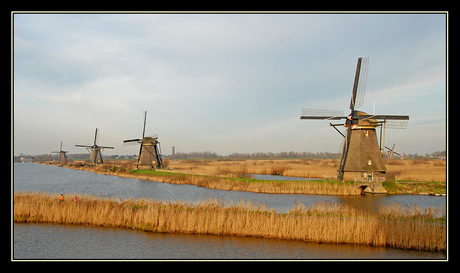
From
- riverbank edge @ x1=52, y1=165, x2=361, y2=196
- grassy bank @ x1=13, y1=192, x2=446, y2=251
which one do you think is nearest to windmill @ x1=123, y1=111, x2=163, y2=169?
riverbank edge @ x1=52, y1=165, x2=361, y2=196

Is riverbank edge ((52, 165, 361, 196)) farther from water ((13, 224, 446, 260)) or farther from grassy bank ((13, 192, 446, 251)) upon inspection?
water ((13, 224, 446, 260))

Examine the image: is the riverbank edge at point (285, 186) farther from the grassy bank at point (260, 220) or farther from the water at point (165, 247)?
the water at point (165, 247)

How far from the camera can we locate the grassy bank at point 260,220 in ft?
33.1

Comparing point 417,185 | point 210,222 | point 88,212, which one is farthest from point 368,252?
point 417,185

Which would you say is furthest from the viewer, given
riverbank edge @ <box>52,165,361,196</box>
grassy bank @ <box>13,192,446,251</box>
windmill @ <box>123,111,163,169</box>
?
windmill @ <box>123,111,163,169</box>

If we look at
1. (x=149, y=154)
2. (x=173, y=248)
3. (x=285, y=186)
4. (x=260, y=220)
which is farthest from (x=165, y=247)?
(x=149, y=154)

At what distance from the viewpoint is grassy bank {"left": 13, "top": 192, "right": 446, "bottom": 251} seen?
1008 cm

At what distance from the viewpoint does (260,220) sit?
11.4m

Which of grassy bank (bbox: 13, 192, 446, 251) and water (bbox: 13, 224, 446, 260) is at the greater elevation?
grassy bank (bbox: 13, 192, 446, 251)

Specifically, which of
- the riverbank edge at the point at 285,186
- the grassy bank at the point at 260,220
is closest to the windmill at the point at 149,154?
the riverbank edge at the point at 285,186

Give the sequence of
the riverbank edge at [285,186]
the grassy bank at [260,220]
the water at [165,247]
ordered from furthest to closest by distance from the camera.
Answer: the riverbank edge at [285,186]
the grassy bank at [260,220]
the water at [165,247]

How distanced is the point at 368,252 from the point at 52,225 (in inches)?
510

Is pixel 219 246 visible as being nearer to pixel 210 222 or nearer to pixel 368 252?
pixel 210 222

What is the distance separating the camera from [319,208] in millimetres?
12602
